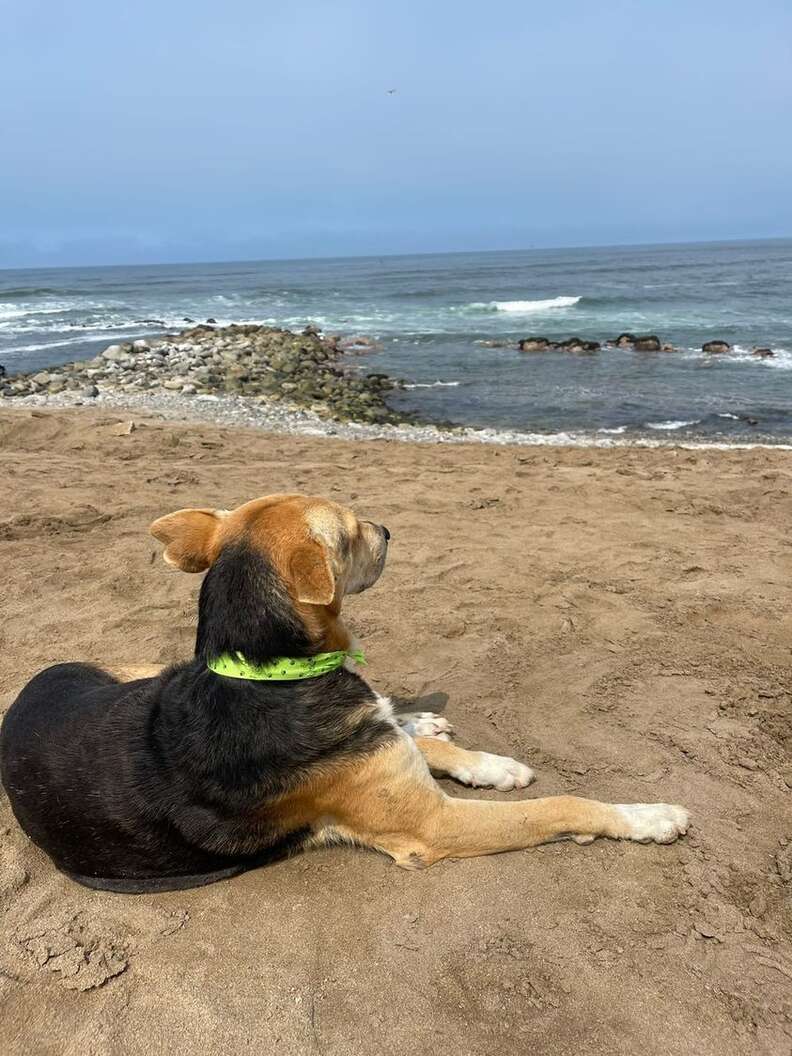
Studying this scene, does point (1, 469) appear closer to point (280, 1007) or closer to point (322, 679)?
point (322, 679)

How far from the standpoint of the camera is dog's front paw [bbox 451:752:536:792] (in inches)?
151

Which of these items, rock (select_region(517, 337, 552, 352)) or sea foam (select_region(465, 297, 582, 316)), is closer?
rock (select_region(517, 337, 552, 352))

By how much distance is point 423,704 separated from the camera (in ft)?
15.2

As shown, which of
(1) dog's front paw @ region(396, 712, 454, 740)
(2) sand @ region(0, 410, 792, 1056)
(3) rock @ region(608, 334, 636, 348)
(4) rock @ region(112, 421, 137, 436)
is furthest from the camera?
(3) rock @ region(608, 334, 636, 348)

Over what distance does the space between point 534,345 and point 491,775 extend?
82.1 feet

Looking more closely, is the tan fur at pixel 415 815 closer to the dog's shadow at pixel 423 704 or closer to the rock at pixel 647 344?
the dog's shadow at pixel 423 704

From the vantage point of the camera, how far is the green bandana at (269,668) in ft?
10.2

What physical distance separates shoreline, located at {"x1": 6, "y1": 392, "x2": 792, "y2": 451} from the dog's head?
31.5 ft

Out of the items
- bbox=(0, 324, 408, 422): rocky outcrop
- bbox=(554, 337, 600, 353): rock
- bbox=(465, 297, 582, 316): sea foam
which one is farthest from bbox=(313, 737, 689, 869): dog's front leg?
bbox=(465, 297, 582, 316): sea foam

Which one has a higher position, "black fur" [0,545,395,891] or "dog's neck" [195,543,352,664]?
"dog's neck" [195,543,352,664]

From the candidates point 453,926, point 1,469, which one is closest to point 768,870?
point 453,926

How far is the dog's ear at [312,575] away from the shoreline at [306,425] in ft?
33.6

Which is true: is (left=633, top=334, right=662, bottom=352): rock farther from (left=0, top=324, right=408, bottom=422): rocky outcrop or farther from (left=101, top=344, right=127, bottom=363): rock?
(left=101, top=344, right=127, bottom=363): rock

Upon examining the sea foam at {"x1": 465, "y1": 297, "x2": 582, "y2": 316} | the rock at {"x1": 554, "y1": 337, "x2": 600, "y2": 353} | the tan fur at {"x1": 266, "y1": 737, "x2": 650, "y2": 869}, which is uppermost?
the sea foam at {"x1": 465, "y1": 297, "x2": 582, "y2": 316}
